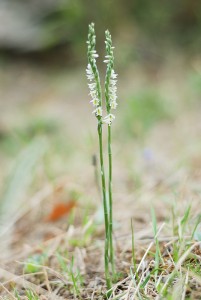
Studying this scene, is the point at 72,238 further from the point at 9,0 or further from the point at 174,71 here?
the point at 9,0

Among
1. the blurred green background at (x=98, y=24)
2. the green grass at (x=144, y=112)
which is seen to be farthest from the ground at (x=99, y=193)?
the blurred green background at (x=98, y=24)

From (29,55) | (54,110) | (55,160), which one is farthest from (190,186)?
(29,55)

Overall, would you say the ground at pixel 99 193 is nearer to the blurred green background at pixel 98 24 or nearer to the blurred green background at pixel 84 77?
the blurred green background at pixel 84 77

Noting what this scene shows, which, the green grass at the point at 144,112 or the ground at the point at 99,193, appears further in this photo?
the green grass at the point at 144,112

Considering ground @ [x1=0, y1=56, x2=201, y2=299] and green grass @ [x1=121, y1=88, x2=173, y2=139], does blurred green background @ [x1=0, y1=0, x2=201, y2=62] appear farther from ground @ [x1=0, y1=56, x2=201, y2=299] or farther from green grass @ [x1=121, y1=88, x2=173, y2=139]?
green grass @ [x1=121, y1=88, x2=173, y2=139]

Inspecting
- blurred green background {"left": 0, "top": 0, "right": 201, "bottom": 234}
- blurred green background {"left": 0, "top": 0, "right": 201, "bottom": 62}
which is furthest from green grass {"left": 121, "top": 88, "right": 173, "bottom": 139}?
blurred green background {"left": 0, "top": 0, "right": 201, "bottom": 62}

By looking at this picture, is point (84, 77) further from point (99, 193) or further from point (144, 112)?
point (99, 193)

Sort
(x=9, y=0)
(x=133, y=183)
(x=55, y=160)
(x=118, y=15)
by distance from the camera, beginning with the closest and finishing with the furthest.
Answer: (x=133, y=183), (x=55, y=160), (x=118, y=15), (x=9, y=0)

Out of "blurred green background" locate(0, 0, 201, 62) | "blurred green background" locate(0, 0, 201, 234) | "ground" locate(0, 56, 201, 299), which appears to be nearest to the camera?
"ground" locate(0, 56, 201, 299)
